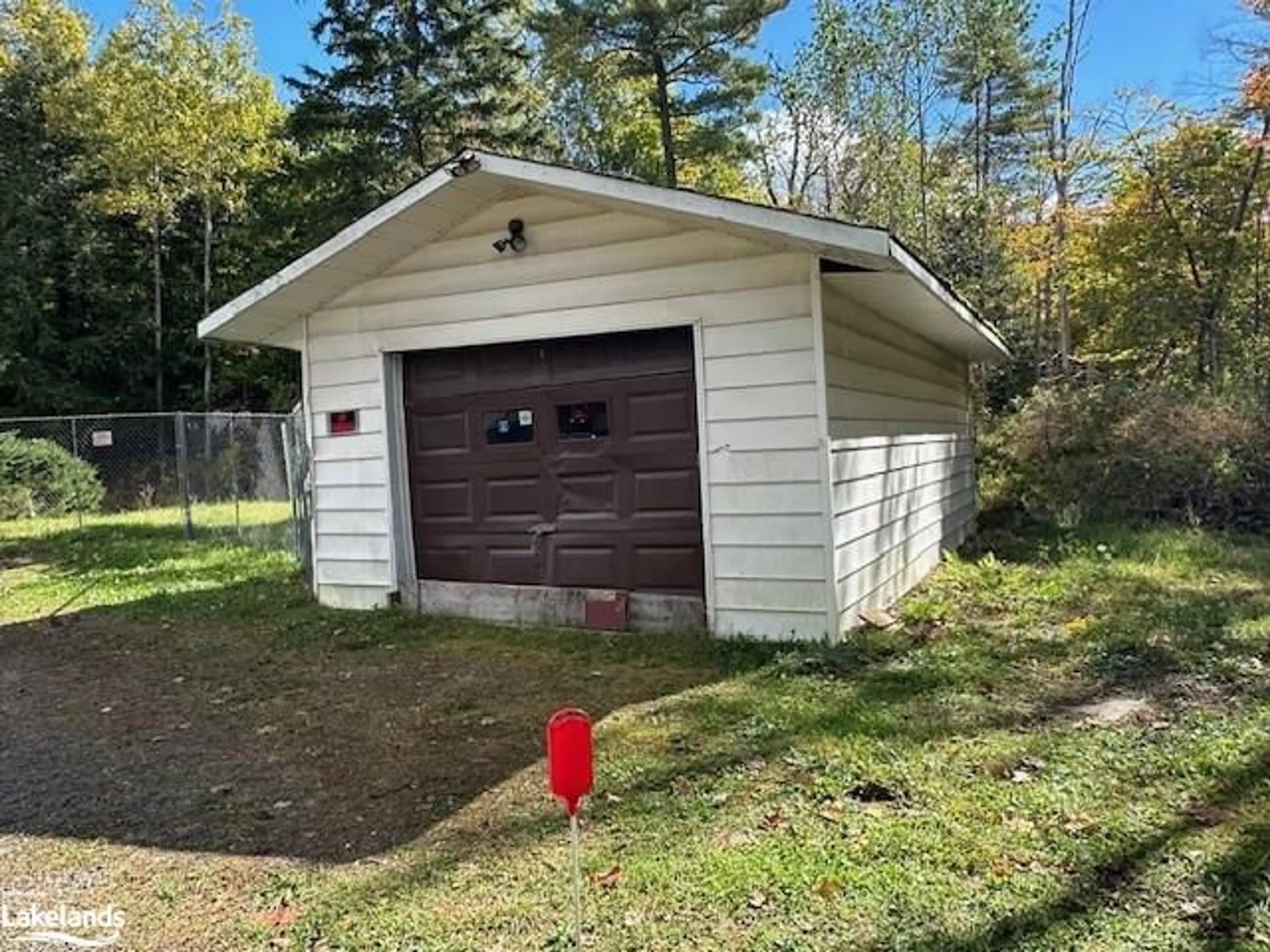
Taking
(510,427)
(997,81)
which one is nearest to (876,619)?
(510,427)

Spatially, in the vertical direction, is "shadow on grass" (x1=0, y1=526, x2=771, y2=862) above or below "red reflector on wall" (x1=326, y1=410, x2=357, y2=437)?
below

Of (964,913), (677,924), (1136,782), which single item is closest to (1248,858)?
(1136,782)

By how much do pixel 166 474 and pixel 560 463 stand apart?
12.2 metres

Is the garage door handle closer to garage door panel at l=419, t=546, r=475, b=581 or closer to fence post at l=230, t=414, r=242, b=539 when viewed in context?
garage door panel at l=419, t=546, r=475, b=581

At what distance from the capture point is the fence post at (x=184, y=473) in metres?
12.3

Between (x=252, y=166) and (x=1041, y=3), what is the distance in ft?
57.9

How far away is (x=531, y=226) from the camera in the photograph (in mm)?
Result: 6559

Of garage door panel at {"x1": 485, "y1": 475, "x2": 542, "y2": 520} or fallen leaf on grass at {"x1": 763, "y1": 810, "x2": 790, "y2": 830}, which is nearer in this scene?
fallen leaf on grass at {"x1": 763, "y1": 810, "x2": 790, "y2": 830}

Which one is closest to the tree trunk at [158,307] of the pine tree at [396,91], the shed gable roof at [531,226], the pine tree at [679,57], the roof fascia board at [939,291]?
the pine tree at [396,91]

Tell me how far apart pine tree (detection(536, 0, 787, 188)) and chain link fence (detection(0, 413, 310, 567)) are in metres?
10.9

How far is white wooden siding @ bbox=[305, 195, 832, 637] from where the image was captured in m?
5.76

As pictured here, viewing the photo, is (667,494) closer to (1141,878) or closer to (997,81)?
(1141,878)

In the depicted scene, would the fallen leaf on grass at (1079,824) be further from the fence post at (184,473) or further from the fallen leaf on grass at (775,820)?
the fence post at (184,473)

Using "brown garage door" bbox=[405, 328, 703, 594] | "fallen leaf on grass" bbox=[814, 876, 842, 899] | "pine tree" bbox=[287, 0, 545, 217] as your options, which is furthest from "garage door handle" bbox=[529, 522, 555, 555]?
"pine tree" bbox=[287, 0, 545, 217]
